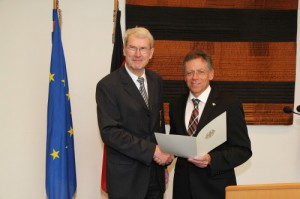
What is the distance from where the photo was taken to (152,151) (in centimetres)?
178

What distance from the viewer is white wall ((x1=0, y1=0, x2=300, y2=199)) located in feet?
9.09

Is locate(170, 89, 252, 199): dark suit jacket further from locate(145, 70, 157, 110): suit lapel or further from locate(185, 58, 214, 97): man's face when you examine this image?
locate(145, 70, 157, 110): suit lapel

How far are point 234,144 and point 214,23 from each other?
4.74ft

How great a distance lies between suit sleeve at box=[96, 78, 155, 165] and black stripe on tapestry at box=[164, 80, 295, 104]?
1.08m

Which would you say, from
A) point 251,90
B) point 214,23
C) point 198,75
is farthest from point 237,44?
point 198,75

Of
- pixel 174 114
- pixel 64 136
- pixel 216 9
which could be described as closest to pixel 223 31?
pixel 216 9

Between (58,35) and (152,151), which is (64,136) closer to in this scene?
(58,35)

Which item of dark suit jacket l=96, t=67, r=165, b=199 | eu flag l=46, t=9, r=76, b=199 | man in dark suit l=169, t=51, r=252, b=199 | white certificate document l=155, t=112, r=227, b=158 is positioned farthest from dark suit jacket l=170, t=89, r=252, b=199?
eu flag l=46, t=9, r=76, b=199

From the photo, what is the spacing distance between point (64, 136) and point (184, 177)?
113 centimetres

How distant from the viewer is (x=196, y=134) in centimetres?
177

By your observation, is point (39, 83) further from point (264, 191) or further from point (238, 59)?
point (264, 191)

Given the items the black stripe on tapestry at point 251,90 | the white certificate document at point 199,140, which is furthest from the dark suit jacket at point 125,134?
the black stripe on tapestry at point 251,90

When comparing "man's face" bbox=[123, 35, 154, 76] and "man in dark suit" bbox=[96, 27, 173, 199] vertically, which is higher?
"man's face" bbox=[123, 35, 154, 76]

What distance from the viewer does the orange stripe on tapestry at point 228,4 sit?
9.20 ft
